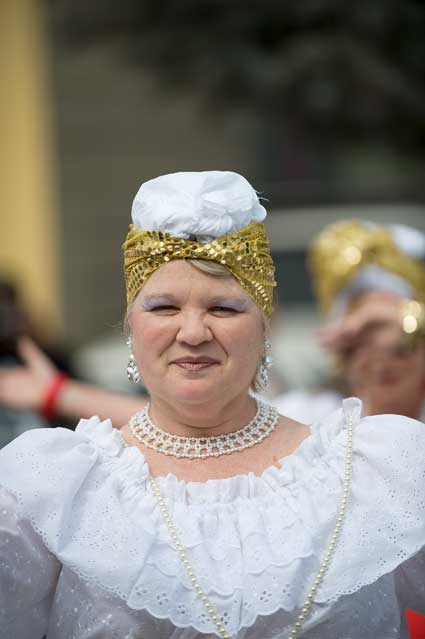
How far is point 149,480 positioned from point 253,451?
268 mm

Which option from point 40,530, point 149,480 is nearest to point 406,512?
point 149,480

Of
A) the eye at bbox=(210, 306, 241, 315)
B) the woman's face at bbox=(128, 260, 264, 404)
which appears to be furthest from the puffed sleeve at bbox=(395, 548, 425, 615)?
the eye at bbox=(210, 306, 241, 315)

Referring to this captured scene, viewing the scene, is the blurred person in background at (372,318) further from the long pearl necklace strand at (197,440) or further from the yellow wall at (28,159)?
the yellow wall at (28,159)

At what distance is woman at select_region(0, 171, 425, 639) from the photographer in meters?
2.41

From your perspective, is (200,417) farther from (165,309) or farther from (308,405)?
(308,405)

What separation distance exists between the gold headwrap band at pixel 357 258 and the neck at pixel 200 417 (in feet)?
6.31

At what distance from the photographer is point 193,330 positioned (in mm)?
2471

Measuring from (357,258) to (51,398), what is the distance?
1331 millimetres

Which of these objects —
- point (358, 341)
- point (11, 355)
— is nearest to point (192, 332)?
point (358, 341)

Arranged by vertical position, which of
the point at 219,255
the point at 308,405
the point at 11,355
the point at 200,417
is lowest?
the point at 11,355

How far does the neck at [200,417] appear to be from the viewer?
2.57 meters

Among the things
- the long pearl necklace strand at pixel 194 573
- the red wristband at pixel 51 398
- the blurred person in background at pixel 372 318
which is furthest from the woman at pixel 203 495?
the blurred person in background at pixel 372 318

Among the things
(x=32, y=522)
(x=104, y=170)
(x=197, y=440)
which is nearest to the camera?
(x=32, y=522)

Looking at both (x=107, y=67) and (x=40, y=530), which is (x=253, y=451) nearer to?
(x=40, y=530)
